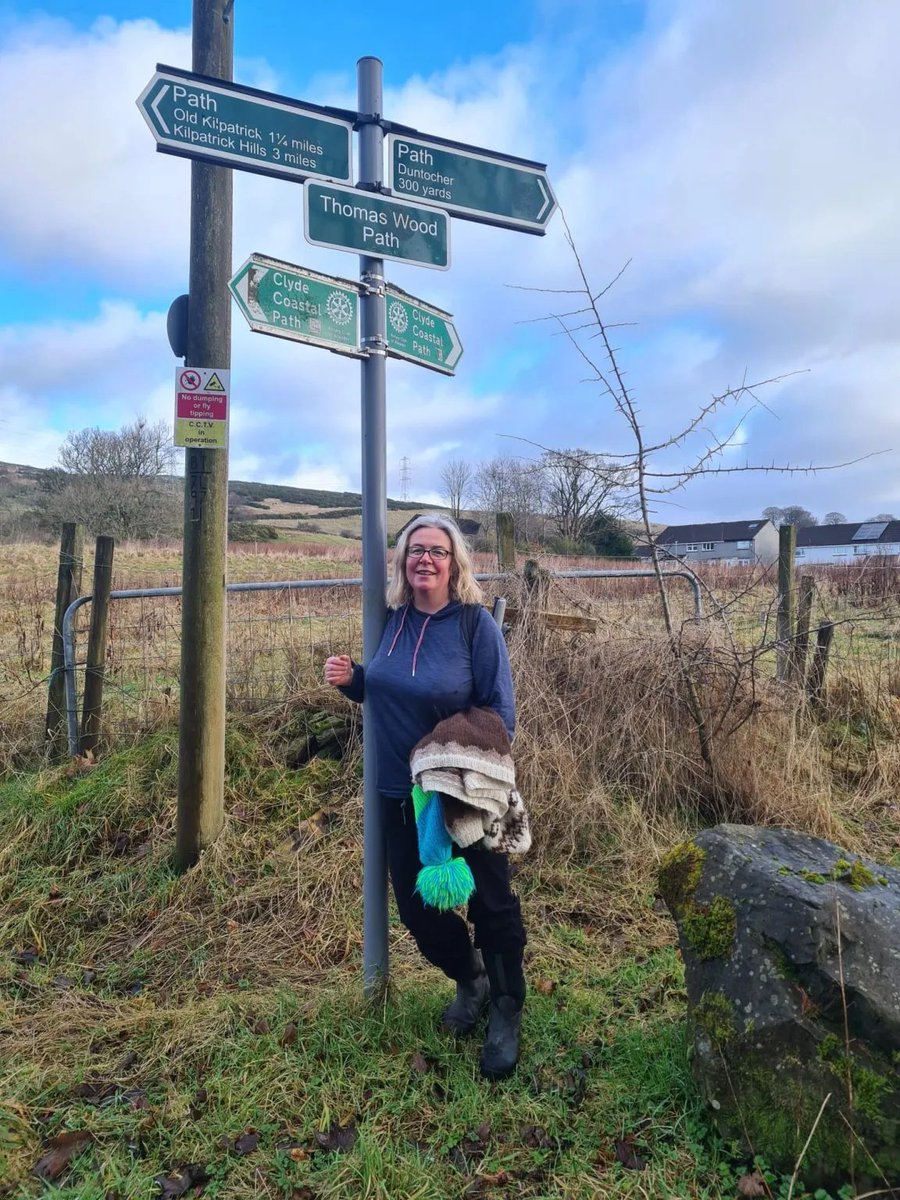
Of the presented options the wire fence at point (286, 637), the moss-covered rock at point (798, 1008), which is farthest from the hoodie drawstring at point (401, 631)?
the wire fence at point (286, 637)

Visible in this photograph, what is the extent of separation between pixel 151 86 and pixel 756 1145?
13.1 ft

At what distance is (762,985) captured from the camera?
2270mm

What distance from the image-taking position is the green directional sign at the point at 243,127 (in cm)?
257

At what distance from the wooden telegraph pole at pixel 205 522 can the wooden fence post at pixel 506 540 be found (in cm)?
258

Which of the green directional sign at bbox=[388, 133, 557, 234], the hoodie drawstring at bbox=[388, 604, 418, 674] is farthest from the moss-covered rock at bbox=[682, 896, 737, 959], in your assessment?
the green directional sign at bbox=[388, 133, 557, 234]

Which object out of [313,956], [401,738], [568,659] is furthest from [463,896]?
[568,659]

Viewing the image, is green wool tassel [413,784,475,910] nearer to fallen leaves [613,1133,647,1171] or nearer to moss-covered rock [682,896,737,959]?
moss-covered rock [682,896,737,959]

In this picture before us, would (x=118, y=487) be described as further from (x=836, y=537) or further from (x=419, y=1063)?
(x=836, y=537)

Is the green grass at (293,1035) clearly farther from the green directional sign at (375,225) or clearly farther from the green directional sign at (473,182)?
the green directional sign at (473,182)

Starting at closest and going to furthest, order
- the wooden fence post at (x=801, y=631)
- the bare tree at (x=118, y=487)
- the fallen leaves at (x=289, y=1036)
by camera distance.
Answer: the fallen leaves at (x=289, y=1036), the wooden fence post at (x=801, y=631), the bare tree at (x=118, y=487)

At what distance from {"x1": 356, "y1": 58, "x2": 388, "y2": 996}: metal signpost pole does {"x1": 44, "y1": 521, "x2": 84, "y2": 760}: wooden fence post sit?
11.5ft

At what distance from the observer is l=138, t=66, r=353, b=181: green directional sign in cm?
257

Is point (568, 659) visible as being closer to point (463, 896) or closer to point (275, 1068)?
point (463, 896)

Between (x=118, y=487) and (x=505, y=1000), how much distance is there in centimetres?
3960
